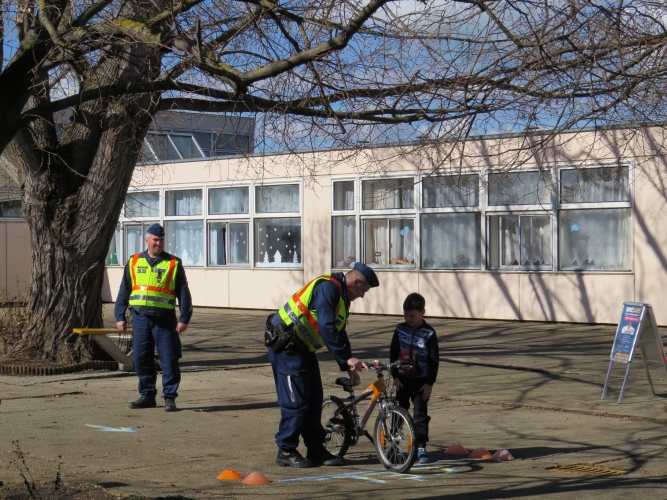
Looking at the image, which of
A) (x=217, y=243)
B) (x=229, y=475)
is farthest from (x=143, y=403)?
(x=217, y=243)

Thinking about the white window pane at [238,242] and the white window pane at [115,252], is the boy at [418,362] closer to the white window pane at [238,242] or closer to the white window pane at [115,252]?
the white window pane at [238,242]

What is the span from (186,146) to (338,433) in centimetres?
2376

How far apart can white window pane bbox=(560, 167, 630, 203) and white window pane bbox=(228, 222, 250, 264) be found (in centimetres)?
919

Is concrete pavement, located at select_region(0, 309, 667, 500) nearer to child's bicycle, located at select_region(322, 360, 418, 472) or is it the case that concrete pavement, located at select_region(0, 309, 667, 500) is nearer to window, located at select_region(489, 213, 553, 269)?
child's bicycle, located at select_region(322, 360, 418, 472)

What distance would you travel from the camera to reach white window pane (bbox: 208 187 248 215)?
26.9m

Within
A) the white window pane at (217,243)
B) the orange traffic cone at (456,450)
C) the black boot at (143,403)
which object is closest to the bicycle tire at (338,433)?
the orange traffic cone at (456,450)

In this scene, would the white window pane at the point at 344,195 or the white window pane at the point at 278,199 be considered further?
the white window pane at the point at 278,199

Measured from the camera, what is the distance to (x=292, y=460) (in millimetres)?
7625

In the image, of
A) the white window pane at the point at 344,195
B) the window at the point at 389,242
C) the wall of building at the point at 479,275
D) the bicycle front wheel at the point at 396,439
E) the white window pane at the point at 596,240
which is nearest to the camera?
the bicycle front wheel at the point at 396,439

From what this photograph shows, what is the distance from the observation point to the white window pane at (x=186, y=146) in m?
30.6

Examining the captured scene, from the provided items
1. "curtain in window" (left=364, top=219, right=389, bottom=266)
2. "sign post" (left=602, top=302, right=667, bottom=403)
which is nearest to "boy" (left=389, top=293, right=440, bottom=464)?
"sign post" (left=602, top=302, right=667, bottom=403)

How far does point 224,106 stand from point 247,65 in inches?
22.3

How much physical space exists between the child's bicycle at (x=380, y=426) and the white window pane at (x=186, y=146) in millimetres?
23158

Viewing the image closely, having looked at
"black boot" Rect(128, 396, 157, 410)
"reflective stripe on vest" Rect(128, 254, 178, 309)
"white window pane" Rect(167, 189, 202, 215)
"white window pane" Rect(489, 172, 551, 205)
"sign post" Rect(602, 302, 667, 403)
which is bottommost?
"black boot" Rect(128, 396, 157, 410)
